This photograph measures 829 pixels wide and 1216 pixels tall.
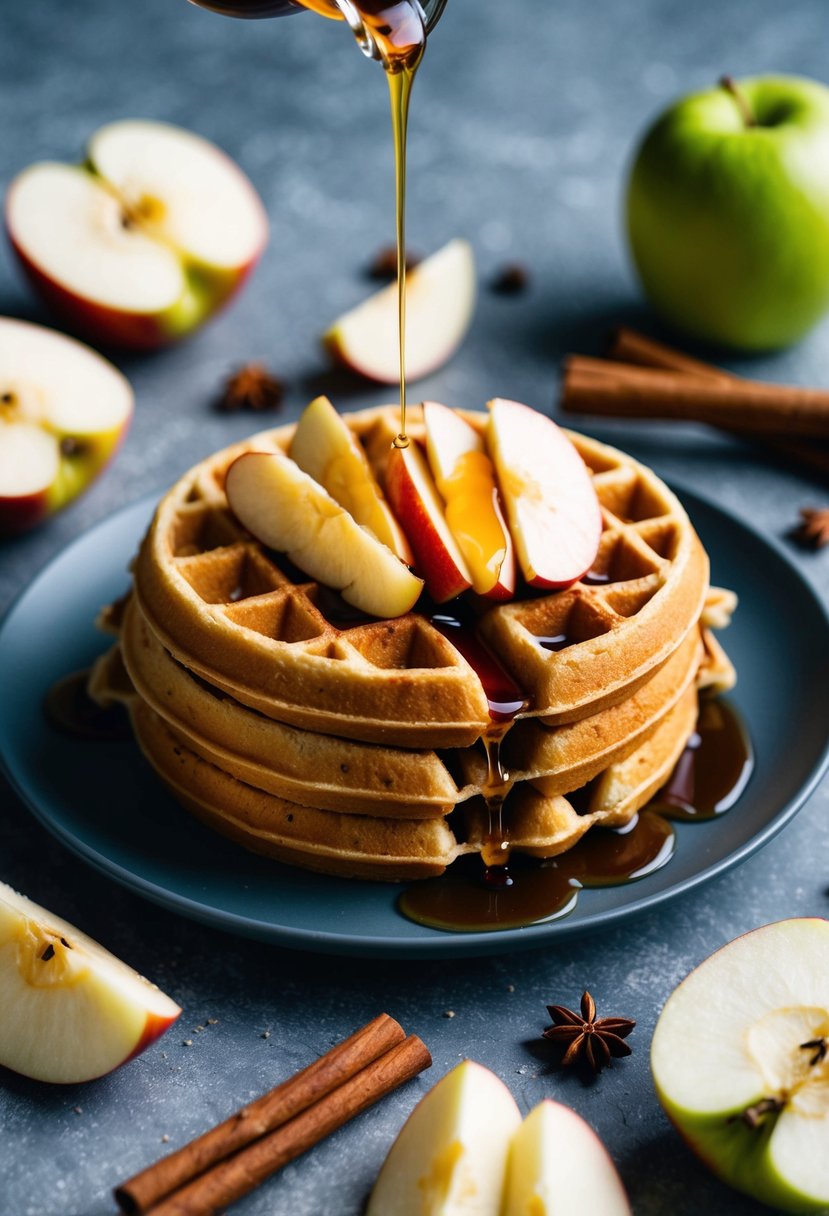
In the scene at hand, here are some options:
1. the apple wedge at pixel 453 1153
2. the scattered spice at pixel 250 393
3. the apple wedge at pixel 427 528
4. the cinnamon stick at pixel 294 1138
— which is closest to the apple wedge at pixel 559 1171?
the apple wedge at pixel 453 1153

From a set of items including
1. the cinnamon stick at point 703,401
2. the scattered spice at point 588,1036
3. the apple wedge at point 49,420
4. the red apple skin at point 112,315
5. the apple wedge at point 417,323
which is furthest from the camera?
the apple wedge at point 417,323

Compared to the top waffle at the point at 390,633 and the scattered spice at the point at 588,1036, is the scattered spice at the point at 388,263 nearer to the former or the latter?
the top waffle at the point at 390,633

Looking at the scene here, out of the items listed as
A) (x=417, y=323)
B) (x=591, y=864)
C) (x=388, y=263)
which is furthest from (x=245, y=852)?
(x=388, y=263)

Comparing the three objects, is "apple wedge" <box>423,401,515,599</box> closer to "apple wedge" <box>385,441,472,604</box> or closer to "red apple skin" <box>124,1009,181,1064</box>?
"apple wedge" <box>385,441,472,604</box>

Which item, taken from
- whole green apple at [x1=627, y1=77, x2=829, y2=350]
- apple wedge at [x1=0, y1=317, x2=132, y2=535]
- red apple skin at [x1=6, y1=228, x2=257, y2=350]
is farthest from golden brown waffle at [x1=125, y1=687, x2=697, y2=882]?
whole green apple at [x1=627, y1=77, x2=829, y2=350]

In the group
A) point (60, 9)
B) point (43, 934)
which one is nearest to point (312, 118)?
point (60, 9)

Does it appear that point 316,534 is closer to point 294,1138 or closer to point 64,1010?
point 64,1010

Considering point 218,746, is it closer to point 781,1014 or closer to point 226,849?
point 226,849
